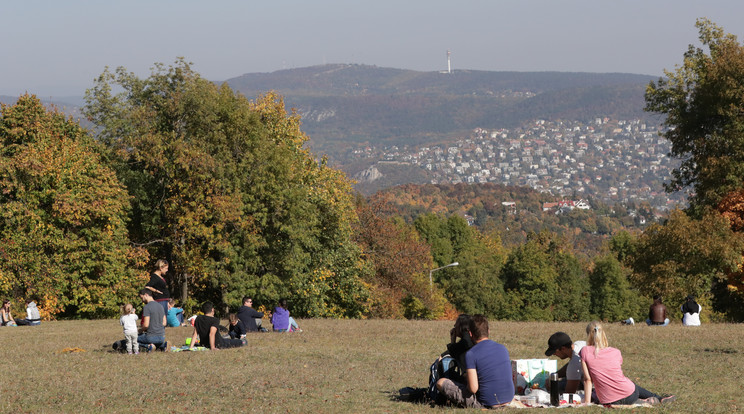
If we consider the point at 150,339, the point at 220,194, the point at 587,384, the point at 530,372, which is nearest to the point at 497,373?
the point at 530,372

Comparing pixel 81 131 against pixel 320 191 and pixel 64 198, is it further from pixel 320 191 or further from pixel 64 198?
pixel 320 191

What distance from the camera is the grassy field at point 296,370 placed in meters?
14.1

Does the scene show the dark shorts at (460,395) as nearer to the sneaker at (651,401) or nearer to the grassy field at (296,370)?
the grassy field at (296,370)

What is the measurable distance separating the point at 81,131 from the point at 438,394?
124 feet

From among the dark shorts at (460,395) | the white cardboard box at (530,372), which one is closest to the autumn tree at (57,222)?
the dark shorts at (460,395)

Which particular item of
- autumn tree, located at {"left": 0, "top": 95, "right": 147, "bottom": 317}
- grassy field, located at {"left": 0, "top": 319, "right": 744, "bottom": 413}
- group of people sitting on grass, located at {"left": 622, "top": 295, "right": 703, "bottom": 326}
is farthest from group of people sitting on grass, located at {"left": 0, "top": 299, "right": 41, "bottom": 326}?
group of people sitting on grass, located at {"left": 622, "top": 295, "right": 703, "bottom": 326}

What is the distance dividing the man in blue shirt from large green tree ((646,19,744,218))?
3329 centimetres

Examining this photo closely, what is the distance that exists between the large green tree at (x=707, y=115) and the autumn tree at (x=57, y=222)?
31.2m

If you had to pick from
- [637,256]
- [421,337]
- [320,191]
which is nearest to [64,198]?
[320,191]

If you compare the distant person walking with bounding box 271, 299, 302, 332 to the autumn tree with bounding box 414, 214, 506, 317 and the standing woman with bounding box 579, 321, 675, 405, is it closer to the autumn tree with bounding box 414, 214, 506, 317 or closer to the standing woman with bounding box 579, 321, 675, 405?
the standing woman with bounding box 579, 321, 675, 405

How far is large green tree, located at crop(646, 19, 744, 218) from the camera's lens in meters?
42.9

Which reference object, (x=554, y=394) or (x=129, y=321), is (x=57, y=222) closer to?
(x=129, y=321)

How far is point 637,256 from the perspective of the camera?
43.6 metres

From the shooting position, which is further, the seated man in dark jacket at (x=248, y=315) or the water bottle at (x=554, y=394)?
the seated man in dark jacket at (x=248, y=315)
